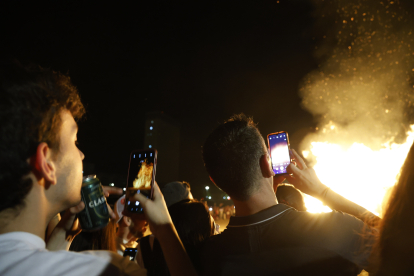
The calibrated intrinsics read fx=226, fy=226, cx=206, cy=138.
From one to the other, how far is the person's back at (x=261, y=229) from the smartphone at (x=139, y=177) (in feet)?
1.82

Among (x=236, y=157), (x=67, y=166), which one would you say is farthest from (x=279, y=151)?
(x=67, y=166)

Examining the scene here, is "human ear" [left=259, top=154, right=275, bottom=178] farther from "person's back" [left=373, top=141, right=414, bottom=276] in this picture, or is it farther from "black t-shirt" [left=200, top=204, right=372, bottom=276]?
"person's back" [left=373, top=141, right=414, bottom=276]

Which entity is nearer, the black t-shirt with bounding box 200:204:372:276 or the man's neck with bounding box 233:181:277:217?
the black t-shirt with bounding box 200:204:372:276

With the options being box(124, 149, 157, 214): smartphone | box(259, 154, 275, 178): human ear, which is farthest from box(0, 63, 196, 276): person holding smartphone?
box(259, 154, 275, 178): human ear

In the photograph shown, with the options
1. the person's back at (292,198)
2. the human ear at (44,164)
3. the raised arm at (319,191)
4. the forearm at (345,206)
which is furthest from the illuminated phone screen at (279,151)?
the human ear at (44,164)

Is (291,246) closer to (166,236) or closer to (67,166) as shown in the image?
(166,236)

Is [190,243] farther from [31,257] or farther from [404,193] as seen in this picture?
[404,193]

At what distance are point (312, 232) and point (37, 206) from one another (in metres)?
1.82

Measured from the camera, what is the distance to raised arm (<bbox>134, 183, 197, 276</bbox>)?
1.64 meters

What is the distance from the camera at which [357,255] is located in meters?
1.57

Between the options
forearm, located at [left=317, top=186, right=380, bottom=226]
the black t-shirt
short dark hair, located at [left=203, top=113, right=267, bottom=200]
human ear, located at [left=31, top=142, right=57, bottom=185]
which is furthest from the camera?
short dark hair, located at [left=203, top=113, right=267, bottom=200]

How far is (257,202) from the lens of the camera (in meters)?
1.94

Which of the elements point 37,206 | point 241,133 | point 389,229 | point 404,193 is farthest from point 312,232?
point 37,206

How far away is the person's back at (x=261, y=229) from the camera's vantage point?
5.14 feet
